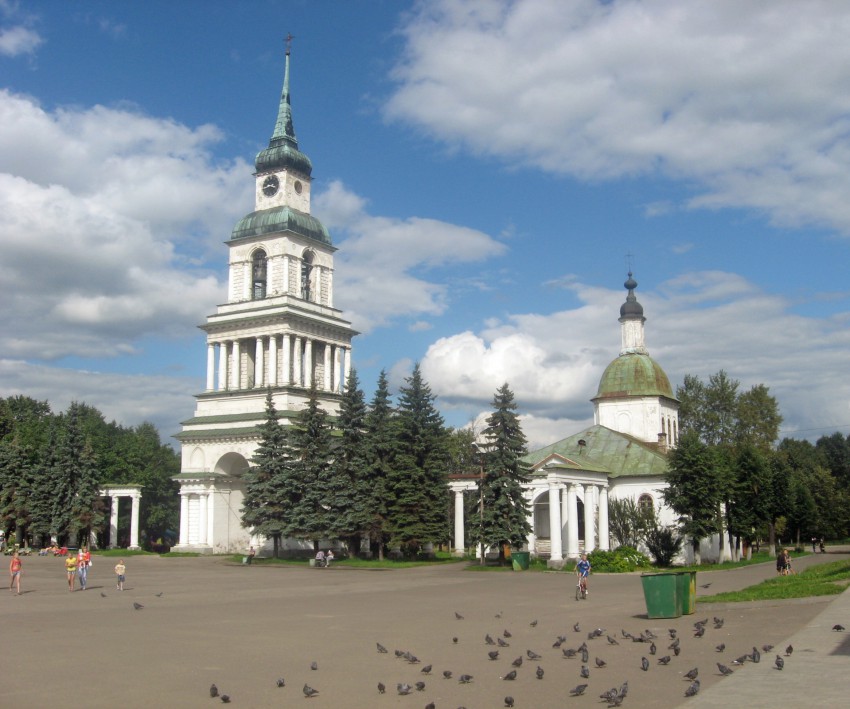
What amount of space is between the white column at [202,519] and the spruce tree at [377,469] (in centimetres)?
1383

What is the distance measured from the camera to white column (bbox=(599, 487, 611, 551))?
49.5 metres

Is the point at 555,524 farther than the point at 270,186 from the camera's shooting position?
No

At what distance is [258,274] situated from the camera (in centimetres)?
6450

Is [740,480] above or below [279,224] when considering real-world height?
below

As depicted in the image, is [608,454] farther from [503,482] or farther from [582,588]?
[582,588]

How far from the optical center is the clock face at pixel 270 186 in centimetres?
6494

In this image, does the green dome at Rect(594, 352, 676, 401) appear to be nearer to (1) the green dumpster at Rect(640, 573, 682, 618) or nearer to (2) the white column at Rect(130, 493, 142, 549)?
(2) the white column at Rect(130, 493, 142, 549)

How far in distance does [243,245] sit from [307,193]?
6396mm

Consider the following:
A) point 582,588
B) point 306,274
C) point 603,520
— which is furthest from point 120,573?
point 306,274

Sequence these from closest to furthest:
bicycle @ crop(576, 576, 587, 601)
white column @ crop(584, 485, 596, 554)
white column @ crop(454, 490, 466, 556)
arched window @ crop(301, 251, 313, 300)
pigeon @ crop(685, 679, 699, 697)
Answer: pigeon @ crop(685, 679, 699, 697)
bicycle @ crop(576, 576, 587, 601)
white column @ crop(584, 485, 596, 554)
white column @ crop(454, 490, 466, 556)
arched window @ crop(301, 251, 313, 300)

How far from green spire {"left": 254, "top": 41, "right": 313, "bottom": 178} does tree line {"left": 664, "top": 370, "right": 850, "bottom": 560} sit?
110ft

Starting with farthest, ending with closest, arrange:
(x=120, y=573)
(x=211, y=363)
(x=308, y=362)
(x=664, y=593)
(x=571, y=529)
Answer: (x=211, y=363) → (x=308, y=362) → (x=571, y=529) → (x=120, y=573) → (x=664, y=593)

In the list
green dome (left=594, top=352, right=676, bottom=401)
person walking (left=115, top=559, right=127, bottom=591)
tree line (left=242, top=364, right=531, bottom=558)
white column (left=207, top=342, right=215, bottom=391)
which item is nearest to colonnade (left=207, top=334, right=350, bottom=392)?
white column (left=207, top=342, right=215, bottom=391)

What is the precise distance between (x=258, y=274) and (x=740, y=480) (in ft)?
117
